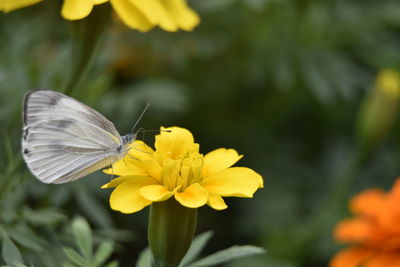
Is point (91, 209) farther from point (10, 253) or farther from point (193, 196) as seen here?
point (193, 196)

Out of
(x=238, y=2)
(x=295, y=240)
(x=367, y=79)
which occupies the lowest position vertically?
(x=295, y=240)

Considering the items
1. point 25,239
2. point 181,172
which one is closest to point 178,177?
point 181,172

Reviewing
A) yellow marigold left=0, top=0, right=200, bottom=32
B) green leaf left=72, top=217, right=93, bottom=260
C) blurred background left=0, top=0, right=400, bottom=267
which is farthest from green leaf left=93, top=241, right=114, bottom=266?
blurred background left=0, top=0, right=400, bottom=267

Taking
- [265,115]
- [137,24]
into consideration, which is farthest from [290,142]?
[137,24]

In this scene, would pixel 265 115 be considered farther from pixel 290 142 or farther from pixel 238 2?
pixel 238 2

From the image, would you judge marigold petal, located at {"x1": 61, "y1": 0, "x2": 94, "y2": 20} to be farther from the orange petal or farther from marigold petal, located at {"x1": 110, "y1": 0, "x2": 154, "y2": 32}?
the orange petal

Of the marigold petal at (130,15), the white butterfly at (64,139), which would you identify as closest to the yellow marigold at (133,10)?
the marigold petal at (130,15)
